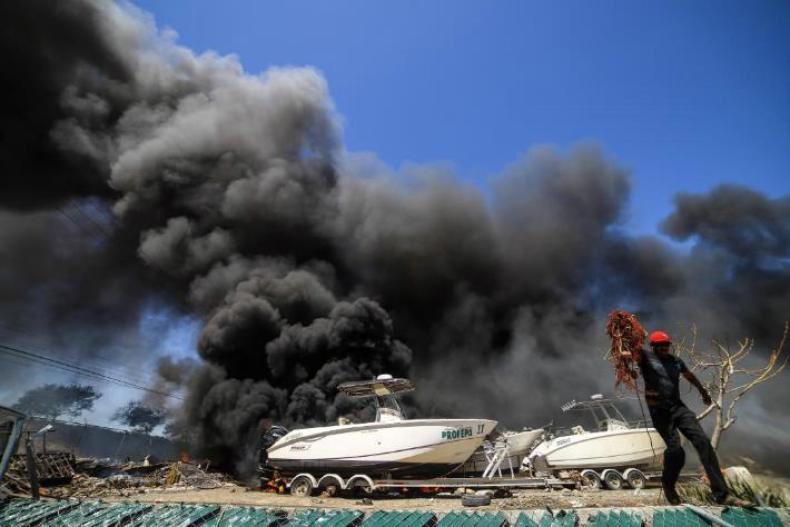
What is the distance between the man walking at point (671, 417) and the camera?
4324 millimetres

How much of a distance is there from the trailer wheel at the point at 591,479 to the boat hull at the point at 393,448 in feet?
10.4

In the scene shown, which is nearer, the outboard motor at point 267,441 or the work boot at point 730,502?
the work boot at point 730,502

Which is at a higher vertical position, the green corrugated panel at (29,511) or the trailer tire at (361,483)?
the trailer tire at (361,483)

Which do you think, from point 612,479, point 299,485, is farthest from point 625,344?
point 299,485

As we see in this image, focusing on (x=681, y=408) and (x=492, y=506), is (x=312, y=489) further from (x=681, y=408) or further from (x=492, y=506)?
(x=681, y=408)

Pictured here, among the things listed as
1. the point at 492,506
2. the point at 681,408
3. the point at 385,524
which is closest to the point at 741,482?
the point at 681,408

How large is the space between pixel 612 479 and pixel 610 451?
2.48ft

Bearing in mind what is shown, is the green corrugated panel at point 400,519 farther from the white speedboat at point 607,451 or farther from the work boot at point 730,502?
the white speedboat at point 607,451

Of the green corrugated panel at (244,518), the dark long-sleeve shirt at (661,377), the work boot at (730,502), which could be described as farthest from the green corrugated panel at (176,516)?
the work boot at (730,502)

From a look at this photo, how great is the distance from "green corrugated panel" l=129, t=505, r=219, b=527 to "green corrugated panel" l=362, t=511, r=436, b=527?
304 cm

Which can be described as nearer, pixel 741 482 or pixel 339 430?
pixel 741 482

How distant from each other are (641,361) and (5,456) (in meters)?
10.1

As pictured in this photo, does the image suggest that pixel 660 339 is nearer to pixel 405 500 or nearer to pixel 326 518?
pixel 326 518

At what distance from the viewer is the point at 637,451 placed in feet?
37.0
